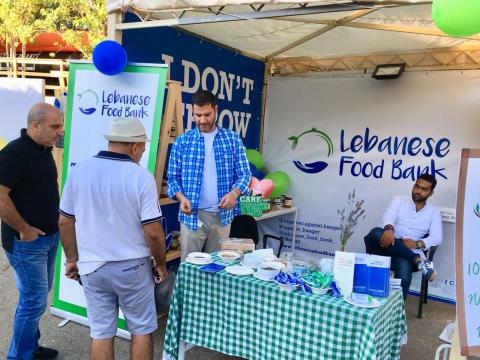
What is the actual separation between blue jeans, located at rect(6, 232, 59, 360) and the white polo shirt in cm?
52

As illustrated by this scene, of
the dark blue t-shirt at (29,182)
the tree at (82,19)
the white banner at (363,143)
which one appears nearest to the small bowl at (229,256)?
the dark blue t-shirt at (29,182)

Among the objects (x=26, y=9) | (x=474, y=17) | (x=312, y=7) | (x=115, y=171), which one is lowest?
(x=115, y=171)

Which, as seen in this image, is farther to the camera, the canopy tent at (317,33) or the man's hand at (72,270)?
the canopy tent at (317,33)

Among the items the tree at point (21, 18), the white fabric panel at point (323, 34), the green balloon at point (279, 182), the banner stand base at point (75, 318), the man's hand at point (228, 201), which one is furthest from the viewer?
the tree at point (21, 18)

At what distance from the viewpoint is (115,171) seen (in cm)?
184

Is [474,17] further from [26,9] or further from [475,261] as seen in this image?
[26,9]

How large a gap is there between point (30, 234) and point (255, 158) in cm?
303

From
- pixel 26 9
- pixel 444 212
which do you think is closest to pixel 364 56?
pixel 444 212

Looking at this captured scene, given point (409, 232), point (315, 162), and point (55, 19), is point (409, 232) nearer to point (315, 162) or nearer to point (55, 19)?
point (315, 162)

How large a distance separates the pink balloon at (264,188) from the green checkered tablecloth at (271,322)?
2.16 meters

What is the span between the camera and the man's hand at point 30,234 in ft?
7.20

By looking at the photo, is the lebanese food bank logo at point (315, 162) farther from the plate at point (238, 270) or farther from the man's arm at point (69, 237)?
the man's arm at point (69, 237)

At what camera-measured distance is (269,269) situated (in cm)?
215

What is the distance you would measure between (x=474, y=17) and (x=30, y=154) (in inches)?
90.9
